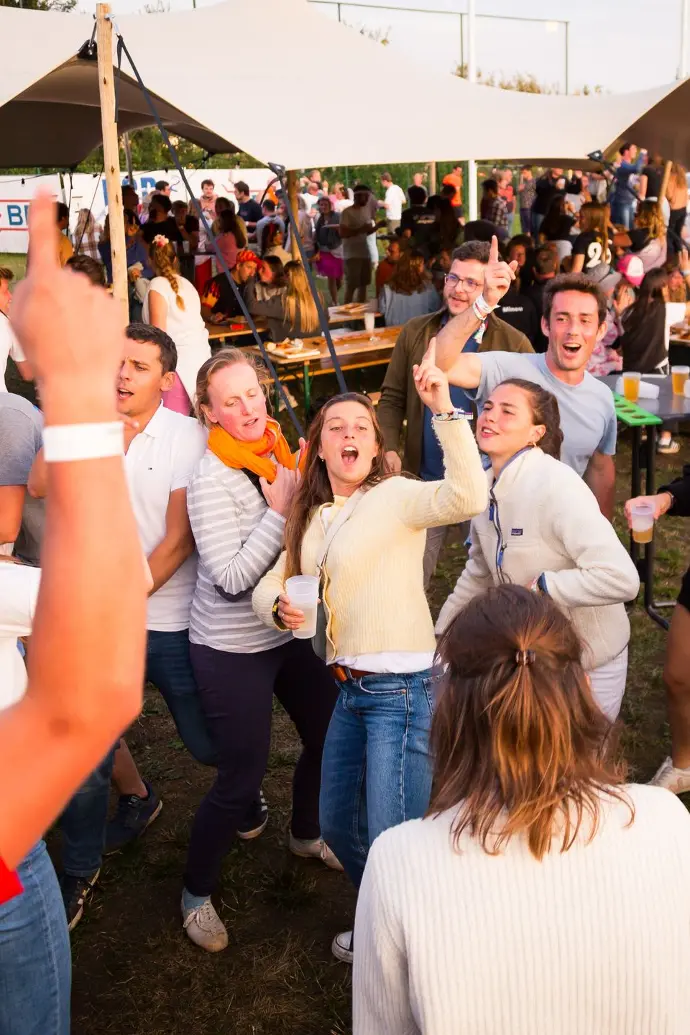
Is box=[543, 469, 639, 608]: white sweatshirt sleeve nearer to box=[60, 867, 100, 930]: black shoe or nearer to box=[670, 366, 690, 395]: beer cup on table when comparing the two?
box=[60, 867, 100, 930]: black shoe

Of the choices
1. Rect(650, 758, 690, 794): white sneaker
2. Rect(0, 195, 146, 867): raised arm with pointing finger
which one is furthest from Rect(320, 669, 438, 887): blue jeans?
Rect(0, 195, 146, 867): raised arm with pointing finger

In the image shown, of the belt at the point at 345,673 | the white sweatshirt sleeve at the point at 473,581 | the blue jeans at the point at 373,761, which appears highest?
the white sweatshirt sleeve at the point at 473,581

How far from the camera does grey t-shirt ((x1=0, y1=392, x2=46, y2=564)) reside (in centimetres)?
240

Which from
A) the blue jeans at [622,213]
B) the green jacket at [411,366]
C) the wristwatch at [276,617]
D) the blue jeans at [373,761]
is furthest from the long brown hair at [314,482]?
the blue jeans at [622,213]

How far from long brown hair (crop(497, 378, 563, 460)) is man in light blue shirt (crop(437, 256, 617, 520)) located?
1.77 feet

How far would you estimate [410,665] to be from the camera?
2.39m

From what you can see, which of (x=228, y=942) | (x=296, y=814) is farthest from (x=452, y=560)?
(x=228, y=942)

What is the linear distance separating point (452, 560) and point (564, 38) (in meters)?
18.9

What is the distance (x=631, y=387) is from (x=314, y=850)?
3.06 metres

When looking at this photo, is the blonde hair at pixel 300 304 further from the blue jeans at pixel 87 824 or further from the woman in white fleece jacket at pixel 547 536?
the blue jeans at pixel 87 824

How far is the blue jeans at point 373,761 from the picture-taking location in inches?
91.0

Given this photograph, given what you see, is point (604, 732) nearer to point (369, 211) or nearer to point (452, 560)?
point (452, 560)

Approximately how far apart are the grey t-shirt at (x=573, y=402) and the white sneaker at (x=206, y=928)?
1.97 metres

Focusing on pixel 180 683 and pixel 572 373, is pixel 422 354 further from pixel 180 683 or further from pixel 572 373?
pixel 180 683
